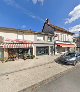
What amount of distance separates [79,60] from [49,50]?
8902 mm

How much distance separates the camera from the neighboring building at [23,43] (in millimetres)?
19531

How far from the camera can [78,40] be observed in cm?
4897

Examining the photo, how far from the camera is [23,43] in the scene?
21.7 meters

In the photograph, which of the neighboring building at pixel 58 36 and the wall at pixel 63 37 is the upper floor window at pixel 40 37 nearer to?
the neighboring building at pixel 58 36

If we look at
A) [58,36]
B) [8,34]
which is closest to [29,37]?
[8,34]

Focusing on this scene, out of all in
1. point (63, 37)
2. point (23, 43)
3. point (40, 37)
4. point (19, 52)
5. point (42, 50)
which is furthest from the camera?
point (63, 37)

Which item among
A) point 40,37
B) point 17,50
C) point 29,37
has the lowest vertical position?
point 17,50

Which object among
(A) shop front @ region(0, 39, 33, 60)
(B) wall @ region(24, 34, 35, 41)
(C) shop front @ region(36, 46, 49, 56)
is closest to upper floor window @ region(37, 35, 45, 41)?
(B) wall @ region(24, 34, 35, 41)

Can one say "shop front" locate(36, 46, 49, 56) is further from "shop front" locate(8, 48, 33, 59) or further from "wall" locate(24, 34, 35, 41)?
"wall" locate(24, 34, 35, 41)

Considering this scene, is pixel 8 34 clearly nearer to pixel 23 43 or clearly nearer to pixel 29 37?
pixel 23 43

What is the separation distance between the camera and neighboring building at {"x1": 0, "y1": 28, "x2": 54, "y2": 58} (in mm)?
19531

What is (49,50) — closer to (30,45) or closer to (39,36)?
(39,36)

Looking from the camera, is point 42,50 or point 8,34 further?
point 42,50

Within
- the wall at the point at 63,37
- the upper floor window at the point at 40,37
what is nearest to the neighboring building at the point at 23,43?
the upper floor window at the point at 40,37
